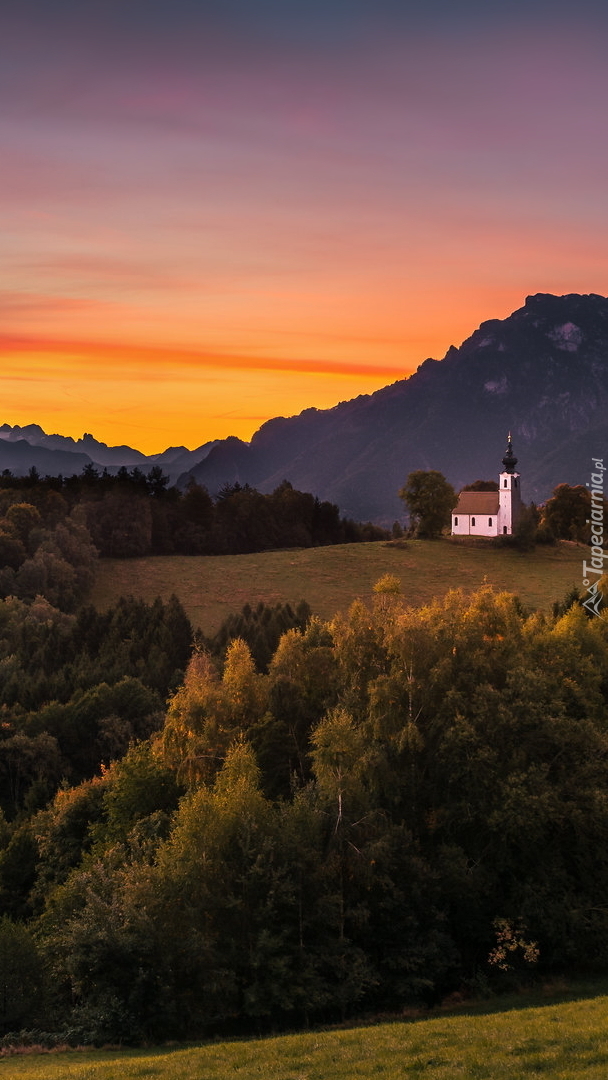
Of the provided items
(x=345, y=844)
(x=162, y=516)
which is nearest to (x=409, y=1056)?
(x=345, y=844)

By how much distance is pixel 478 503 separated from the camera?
131 metres

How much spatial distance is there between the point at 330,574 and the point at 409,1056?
89.7 m

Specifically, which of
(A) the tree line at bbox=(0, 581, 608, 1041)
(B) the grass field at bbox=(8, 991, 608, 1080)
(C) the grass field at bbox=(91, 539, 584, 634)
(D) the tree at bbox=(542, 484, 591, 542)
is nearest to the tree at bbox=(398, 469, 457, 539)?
(C) the grass field at bbox=(91, 539, 584, 634)

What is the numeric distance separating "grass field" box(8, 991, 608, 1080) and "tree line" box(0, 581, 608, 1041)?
201 inches

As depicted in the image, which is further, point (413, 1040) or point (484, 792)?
point (484, 792)

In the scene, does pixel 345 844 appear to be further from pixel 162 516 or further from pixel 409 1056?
pixel 162 516

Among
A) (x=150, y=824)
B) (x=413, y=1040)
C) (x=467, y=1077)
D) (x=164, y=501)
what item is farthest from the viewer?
(x=164, y=501)

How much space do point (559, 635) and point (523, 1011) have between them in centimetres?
2096

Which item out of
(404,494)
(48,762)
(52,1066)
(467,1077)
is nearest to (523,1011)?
(467,1077)

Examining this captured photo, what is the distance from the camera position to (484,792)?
112 ft

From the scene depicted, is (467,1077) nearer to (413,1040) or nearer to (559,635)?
(413,1040)

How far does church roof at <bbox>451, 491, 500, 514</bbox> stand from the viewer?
12962 centimetres

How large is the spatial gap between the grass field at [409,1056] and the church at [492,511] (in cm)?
10615

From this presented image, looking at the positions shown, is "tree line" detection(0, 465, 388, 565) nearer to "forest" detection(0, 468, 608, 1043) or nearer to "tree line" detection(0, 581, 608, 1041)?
"forest" detection(0, 468, 608, 1043)
